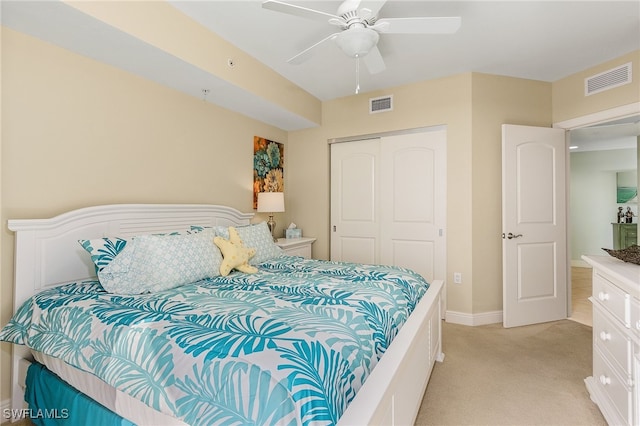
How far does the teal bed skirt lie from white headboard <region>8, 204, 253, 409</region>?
7.0 inches

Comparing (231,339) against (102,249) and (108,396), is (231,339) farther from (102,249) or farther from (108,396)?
(102,249)

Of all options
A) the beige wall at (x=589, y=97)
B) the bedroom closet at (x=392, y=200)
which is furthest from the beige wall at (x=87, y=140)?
the beige wall at (x=589, y=97)

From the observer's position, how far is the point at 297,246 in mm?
3826

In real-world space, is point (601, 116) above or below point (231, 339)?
above

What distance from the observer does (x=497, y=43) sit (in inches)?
106

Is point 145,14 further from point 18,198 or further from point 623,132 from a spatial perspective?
point 623,132

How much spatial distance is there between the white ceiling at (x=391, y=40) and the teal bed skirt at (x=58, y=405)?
6.42ft

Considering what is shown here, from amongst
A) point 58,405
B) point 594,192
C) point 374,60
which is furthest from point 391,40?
point 594,192

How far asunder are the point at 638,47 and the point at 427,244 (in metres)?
2.49

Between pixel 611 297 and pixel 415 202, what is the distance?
81.2 inches

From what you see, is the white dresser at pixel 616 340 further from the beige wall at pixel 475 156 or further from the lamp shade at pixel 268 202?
the lamp shade at pixel 268 202

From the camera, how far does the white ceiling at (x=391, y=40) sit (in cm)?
199

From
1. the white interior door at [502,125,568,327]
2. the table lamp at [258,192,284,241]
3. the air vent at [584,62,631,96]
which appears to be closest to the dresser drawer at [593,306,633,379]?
the white interior door at [502,125,568,327]

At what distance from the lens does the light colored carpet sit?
1.81 meters
